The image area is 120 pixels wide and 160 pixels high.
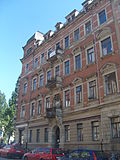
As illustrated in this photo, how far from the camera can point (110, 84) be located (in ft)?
54.6

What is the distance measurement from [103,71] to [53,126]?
939 cm

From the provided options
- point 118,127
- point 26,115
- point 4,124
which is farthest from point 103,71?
point 4,124

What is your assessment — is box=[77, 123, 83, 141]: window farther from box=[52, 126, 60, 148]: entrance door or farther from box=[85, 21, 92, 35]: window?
box=[85, 21, 92, 35]: window

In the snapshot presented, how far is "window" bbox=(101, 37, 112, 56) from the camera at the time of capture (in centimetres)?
1773

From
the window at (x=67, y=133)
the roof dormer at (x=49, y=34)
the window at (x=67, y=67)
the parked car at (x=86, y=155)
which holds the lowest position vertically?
the parked car at (x=86, y=155)

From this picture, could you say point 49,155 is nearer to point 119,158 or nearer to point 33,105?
point 119,158

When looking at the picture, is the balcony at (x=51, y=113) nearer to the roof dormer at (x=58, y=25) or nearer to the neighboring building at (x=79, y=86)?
the neighboring building at (x=79, y=86)

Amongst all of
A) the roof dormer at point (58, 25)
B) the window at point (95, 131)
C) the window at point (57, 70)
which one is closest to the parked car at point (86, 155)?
the window at point (95, 131)

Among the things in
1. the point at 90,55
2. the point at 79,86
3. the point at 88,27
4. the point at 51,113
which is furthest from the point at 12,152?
the point at 88,27

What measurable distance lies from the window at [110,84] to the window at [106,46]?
244 centimetres

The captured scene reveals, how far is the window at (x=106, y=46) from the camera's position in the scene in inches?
698

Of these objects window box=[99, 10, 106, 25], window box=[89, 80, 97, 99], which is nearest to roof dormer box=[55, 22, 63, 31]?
window box=[99, 10, 106, 25]

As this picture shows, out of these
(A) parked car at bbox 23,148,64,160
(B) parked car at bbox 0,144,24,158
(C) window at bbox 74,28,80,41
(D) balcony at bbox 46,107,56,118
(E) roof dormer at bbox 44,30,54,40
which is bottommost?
(B) parked car at bbox 0,144,24,158

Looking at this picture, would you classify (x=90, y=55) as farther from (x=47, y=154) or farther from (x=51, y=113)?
(x=47, y=154)
